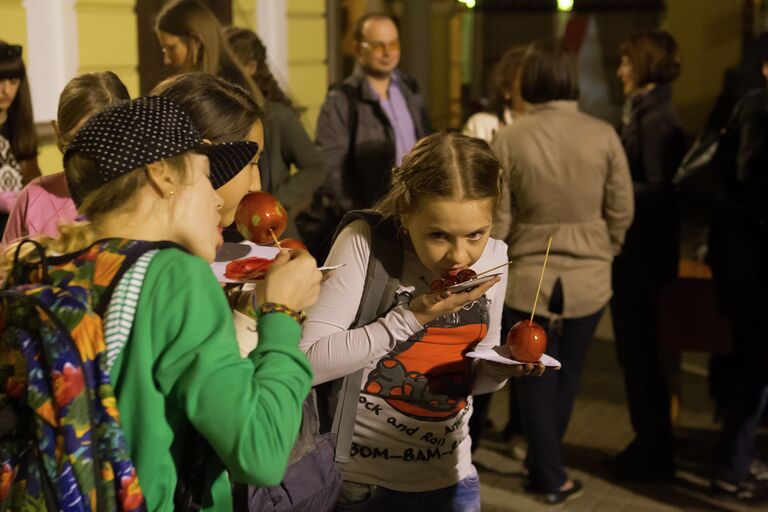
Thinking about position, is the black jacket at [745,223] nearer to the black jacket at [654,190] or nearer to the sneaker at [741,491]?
the black jacket at [654,190]

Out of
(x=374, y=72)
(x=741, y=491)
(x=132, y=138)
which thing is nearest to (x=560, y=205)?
(x=374, y=72)

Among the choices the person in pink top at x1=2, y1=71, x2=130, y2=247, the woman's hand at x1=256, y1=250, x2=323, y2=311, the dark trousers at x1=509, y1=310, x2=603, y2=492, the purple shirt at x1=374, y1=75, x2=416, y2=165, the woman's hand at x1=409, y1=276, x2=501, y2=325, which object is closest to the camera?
the woman's hand at x1=256, y1=250, x2=323, y2=311

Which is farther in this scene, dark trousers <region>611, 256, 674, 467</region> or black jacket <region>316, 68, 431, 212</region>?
black jacket <region>316, 68, 431, 212</region>

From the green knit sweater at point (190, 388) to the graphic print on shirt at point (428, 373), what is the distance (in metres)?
1.15

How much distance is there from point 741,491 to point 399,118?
8.77 ft

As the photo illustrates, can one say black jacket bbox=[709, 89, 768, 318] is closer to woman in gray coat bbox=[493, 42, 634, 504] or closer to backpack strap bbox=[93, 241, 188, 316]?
woman in gray coat bbox=[493, 42, 634, 504]

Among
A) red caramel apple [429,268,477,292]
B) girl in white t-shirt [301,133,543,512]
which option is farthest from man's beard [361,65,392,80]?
red caramel apple [429,268,477,292]

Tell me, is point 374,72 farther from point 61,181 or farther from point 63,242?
point 63,242

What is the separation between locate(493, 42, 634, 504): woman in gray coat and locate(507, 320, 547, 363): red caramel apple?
79.0 inches

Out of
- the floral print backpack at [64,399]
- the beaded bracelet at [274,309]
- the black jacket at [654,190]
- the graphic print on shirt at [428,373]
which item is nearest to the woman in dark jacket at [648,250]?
the black jacket at [654,190]

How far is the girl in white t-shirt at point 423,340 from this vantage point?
3125 millimetres

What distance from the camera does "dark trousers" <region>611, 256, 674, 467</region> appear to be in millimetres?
5941

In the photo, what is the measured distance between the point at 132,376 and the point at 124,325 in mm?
88

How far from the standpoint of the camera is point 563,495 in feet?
19.0
